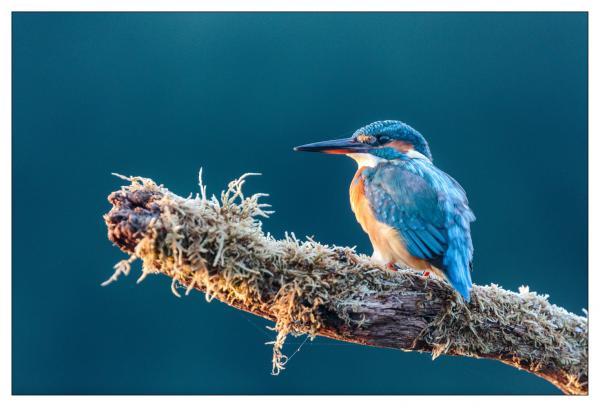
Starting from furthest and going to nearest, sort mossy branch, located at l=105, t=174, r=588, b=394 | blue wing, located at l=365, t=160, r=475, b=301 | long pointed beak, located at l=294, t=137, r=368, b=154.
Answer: long pointed beak, located at l=294, t=137, r=368, b=154, blue wing, located at l=365, t=160, r=475, b=301, mossy branch, located at l=105, t=174, r=588, b=394

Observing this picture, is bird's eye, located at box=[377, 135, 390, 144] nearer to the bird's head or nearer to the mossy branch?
the bird's head

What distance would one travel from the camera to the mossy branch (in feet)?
4.01

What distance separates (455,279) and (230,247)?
593 millimetres

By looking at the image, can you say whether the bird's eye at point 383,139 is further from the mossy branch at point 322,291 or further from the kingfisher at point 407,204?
the mossy branch at point 322,291

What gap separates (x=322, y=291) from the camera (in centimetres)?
139

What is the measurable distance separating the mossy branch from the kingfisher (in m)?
0.07

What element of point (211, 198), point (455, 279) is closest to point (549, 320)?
point (455, 279)

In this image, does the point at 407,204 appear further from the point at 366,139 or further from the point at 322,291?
the point at 322,291

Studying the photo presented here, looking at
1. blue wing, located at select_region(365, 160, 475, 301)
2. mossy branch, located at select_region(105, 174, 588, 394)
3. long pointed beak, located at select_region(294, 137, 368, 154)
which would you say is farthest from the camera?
long pointed beak, located at select_region(294, 137, 368, 154)

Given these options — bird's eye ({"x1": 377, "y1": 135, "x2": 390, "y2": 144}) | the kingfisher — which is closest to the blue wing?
the kingfisher

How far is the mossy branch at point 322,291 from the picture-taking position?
1.22m

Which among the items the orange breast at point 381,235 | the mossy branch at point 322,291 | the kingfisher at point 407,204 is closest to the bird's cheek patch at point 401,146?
the kingfisher at point 407,204

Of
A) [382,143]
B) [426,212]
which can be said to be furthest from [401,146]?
[426,212]

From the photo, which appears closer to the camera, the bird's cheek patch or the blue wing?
the blue wing
